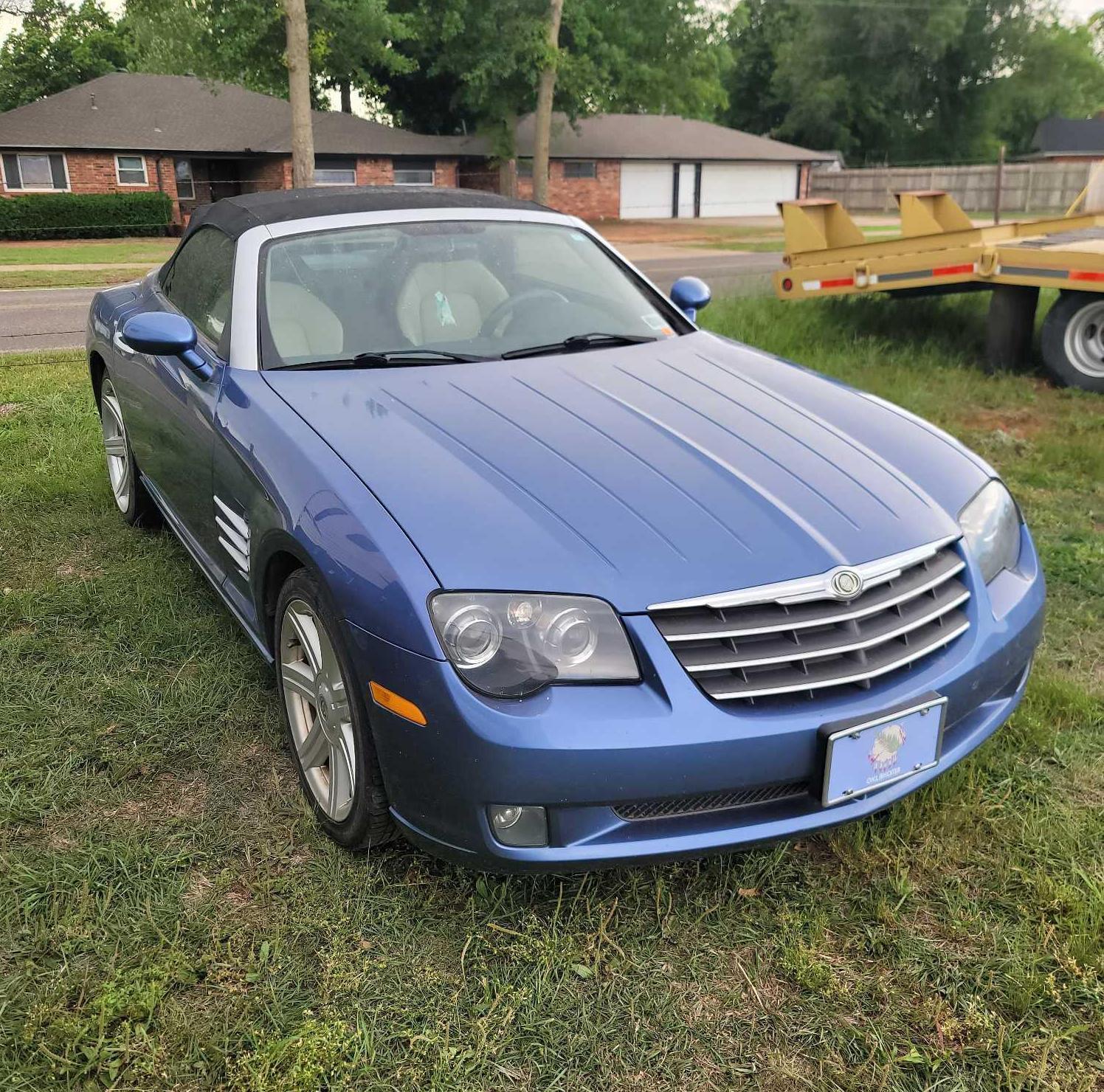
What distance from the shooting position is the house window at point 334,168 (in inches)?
1329

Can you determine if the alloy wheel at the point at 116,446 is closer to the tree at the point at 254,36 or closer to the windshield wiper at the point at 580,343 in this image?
the windshield wiper at the point at 580,343

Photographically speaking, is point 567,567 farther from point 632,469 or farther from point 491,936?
point 491,936

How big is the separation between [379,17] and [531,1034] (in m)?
24.5

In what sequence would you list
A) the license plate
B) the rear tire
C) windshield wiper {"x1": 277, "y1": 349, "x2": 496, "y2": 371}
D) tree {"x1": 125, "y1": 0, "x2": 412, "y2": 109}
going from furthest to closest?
tree {"x1": 125, "y1": 0, "x2": 412, "y2": 109} → the rear tire → windshield wiper {"x1": 277, "y1": 349, "x2": 496, "y2": 371} → the license plate

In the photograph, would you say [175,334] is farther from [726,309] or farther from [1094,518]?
[726,309]

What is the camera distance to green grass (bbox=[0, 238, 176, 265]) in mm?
20531

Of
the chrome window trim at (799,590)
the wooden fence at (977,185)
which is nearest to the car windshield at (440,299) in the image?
the chrome window trim at (799,590)

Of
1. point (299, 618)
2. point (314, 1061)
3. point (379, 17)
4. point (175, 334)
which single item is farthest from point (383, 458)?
point (379, 17)

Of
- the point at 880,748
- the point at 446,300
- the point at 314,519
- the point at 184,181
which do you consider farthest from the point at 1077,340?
the point at 184,181

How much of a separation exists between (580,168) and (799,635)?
Answer: 1517 inches

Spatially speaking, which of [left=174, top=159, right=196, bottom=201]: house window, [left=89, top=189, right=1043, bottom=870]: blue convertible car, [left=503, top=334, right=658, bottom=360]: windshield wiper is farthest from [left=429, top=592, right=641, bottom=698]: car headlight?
[left=174, top=159, right=196, bottom=201]: house window

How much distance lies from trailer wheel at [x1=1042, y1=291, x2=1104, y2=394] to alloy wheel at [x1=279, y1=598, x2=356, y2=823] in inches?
248

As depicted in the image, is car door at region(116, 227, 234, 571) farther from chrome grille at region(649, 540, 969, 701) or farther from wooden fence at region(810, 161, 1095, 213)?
wooden fence at region(810, 161, 1095, 213)

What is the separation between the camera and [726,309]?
9141 mm
